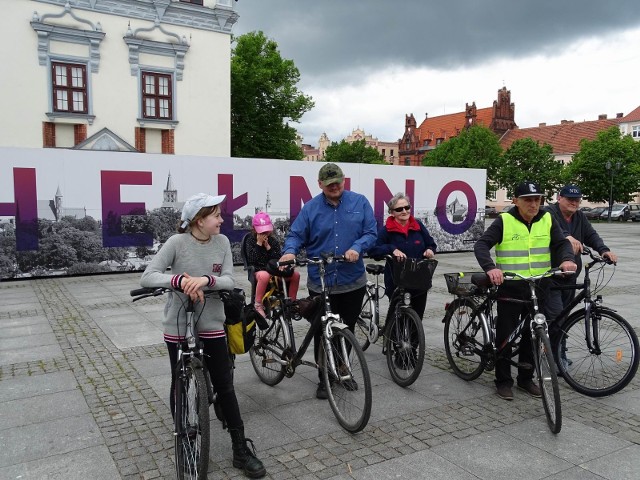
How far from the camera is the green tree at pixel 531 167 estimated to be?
5778 centimetres

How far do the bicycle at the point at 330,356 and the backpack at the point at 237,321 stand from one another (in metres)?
0.54

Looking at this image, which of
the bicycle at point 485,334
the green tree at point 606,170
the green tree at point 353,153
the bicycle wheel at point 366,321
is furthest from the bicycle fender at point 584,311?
the green tree at point 353,153

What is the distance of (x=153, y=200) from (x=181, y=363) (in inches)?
418

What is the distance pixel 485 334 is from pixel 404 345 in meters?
0.73

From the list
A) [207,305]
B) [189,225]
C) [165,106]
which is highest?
[165,106]

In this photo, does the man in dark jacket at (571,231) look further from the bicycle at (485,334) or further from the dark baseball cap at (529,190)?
the dark baseball cap at (529,190)

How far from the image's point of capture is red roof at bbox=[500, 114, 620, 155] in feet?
245

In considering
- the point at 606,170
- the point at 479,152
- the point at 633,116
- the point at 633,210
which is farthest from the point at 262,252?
the point at 633,116

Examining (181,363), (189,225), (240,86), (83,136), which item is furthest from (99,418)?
(240,86)

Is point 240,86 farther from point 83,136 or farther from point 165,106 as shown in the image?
point 83,136

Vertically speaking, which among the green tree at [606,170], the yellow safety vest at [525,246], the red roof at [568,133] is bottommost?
the yellow safety vest at [525,246]

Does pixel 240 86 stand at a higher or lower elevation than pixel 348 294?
higher

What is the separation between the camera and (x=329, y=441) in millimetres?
3955

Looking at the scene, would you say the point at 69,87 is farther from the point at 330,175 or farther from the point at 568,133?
the point at 568,133
